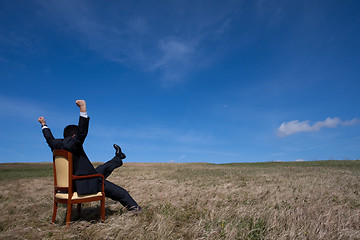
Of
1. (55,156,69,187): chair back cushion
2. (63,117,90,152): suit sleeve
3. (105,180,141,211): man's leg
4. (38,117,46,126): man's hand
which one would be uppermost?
(38,117,46,126): man's hand

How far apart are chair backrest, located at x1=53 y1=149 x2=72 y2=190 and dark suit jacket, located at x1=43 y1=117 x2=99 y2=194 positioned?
14cm

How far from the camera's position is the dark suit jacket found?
16.2ft

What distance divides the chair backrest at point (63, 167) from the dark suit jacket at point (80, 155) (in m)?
0.14

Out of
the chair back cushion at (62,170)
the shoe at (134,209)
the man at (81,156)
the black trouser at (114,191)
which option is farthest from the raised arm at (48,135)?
the shoe at (134,209)

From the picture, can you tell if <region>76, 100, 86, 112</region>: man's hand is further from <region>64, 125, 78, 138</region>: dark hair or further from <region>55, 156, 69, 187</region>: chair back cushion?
<region>55, 156, 69, 187</region>: chair back cushion

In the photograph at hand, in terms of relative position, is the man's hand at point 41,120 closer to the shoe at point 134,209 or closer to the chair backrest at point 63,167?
the chair backrest at point 63,167

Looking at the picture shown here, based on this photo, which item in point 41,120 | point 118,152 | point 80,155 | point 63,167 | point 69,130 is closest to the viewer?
point 63,167

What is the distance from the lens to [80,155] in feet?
17.4

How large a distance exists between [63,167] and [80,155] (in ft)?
1.38

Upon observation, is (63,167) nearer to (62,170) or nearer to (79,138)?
(62,170)

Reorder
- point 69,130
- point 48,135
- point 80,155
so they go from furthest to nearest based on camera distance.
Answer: point 48,135 → point 69,130 → point 80,155

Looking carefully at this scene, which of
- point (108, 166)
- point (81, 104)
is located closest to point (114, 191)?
point (108, 166)

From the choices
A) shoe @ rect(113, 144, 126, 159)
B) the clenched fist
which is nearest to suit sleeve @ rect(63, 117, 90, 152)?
shoe @ rect(113, 144, 126, 159)

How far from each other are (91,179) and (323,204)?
6.50 m
